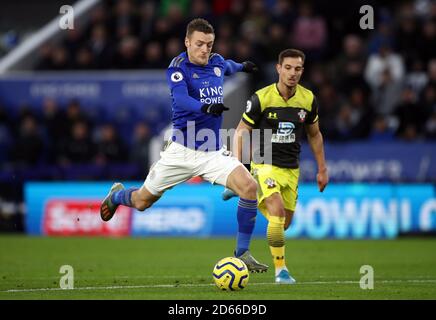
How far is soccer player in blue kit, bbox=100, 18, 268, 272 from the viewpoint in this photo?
1020 centimetres

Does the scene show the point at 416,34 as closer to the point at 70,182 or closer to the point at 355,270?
the point at 70,182

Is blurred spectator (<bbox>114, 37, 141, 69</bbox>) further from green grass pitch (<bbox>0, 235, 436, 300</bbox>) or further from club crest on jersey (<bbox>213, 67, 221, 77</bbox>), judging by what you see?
club crest on jersey (<bbox>213, 67, 221, 77</bbox>)

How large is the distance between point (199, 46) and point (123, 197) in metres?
2.10

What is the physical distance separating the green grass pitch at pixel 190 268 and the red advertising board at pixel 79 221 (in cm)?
96

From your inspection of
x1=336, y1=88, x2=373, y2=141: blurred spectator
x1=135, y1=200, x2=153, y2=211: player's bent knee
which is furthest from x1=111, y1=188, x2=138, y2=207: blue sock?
x1=336, y1=88, x2=373, y2=141: blurred spectator

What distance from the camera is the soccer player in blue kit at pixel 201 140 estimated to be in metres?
10.2

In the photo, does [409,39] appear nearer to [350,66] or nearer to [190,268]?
[350,66]

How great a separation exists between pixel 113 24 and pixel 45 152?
14.2ft

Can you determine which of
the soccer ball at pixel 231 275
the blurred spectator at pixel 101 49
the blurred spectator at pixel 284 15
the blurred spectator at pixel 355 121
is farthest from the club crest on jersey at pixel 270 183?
the blurred spectator at pixel 101 49

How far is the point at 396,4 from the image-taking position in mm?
23703
